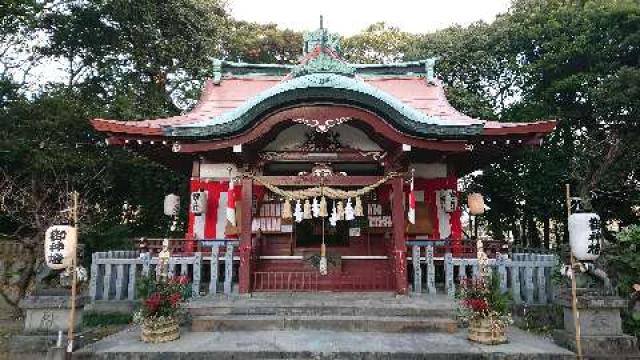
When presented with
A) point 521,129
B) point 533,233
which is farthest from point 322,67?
point 533,233

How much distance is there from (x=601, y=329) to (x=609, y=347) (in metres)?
0.28

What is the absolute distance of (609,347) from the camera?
658 centimetres

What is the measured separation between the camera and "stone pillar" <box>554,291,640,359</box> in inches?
259

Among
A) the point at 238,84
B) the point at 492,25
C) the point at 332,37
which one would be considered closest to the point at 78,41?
the point at 238,84

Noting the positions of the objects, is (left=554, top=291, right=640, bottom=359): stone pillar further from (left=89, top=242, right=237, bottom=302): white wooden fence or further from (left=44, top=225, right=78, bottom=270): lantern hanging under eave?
(left=44, top=225, right=78, bottom=270): lantern hanging under eave

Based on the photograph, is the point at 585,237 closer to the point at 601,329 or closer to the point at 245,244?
the point at 601,329

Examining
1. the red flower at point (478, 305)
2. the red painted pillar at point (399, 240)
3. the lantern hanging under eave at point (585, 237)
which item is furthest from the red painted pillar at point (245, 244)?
the lantern hanging under eave at point (585, 237)

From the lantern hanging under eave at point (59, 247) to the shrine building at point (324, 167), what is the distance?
3467mm

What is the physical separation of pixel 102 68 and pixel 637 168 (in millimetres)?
24303

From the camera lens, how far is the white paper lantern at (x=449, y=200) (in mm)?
11648

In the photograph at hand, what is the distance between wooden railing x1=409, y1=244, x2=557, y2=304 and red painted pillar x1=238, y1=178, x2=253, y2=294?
12.6 feet

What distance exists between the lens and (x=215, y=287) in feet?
32.3

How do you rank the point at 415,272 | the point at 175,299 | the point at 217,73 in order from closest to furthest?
the point at 175,299, the point at 415,272, the point at 217,73

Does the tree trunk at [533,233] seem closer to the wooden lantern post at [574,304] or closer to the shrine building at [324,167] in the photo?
the shrine building at [324,167]
